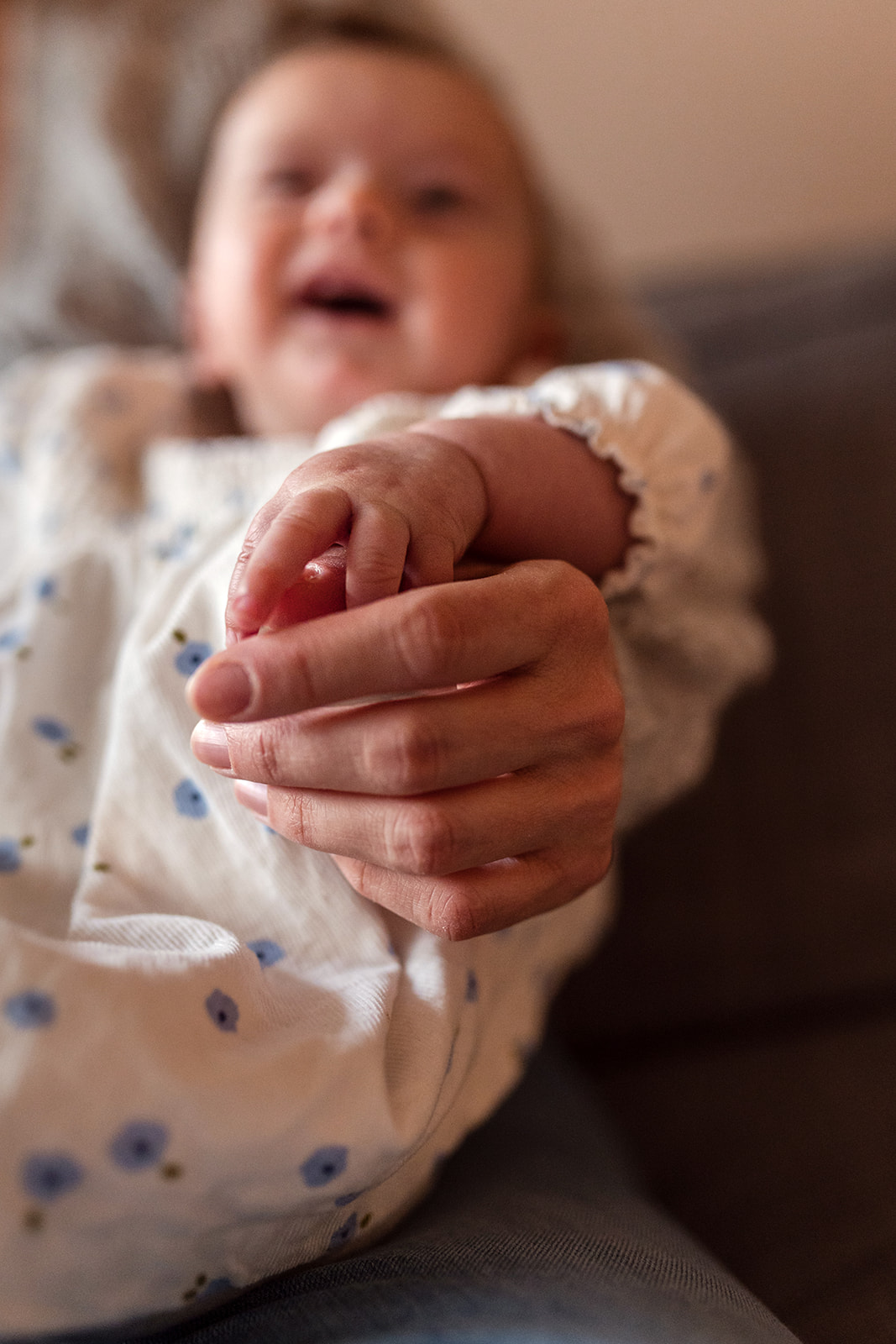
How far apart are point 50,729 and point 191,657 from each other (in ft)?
0.38

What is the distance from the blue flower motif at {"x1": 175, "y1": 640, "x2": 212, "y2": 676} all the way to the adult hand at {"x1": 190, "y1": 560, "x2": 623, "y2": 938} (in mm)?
118

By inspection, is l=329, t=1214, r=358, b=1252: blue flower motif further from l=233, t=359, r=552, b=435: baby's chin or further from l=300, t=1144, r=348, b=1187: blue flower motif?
l=233, t=359, r=552, b=435: baby's chin

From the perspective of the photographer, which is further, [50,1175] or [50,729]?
[50,729]

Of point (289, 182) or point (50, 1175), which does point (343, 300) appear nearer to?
point (289, 182)

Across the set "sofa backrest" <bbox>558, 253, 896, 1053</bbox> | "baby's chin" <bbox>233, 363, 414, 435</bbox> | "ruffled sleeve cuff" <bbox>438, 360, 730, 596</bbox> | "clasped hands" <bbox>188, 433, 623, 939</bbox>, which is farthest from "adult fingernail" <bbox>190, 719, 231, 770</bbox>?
"sofa backrest" <bbox>558, 253, 896, 1053</bbox>

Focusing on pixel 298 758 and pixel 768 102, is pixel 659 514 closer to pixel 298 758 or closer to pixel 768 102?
pixel 298 758

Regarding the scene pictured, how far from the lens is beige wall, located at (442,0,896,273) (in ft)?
4.00

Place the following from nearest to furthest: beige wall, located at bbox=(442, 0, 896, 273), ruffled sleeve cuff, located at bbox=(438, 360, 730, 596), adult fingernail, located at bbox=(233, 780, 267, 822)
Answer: adult fingernail, located at bbox=(233, 780, 267, 822)
ruffled sleeve cuff, located at bbox=(438, 360, 730, 596)
beige wall, located at bbox=(442, 0, 896, 273)

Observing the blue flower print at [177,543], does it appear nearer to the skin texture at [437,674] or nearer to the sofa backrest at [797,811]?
the skin texture at [437,674]

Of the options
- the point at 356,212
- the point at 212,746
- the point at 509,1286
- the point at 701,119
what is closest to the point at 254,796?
the point at 212,746

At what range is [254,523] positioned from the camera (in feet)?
1.47

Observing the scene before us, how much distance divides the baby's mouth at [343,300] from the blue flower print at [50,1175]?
2.15 ft

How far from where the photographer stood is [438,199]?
0.90 meters

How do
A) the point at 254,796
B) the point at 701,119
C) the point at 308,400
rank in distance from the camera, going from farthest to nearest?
the point at 701,119 → the point at 308,400 → the point at 254,796
